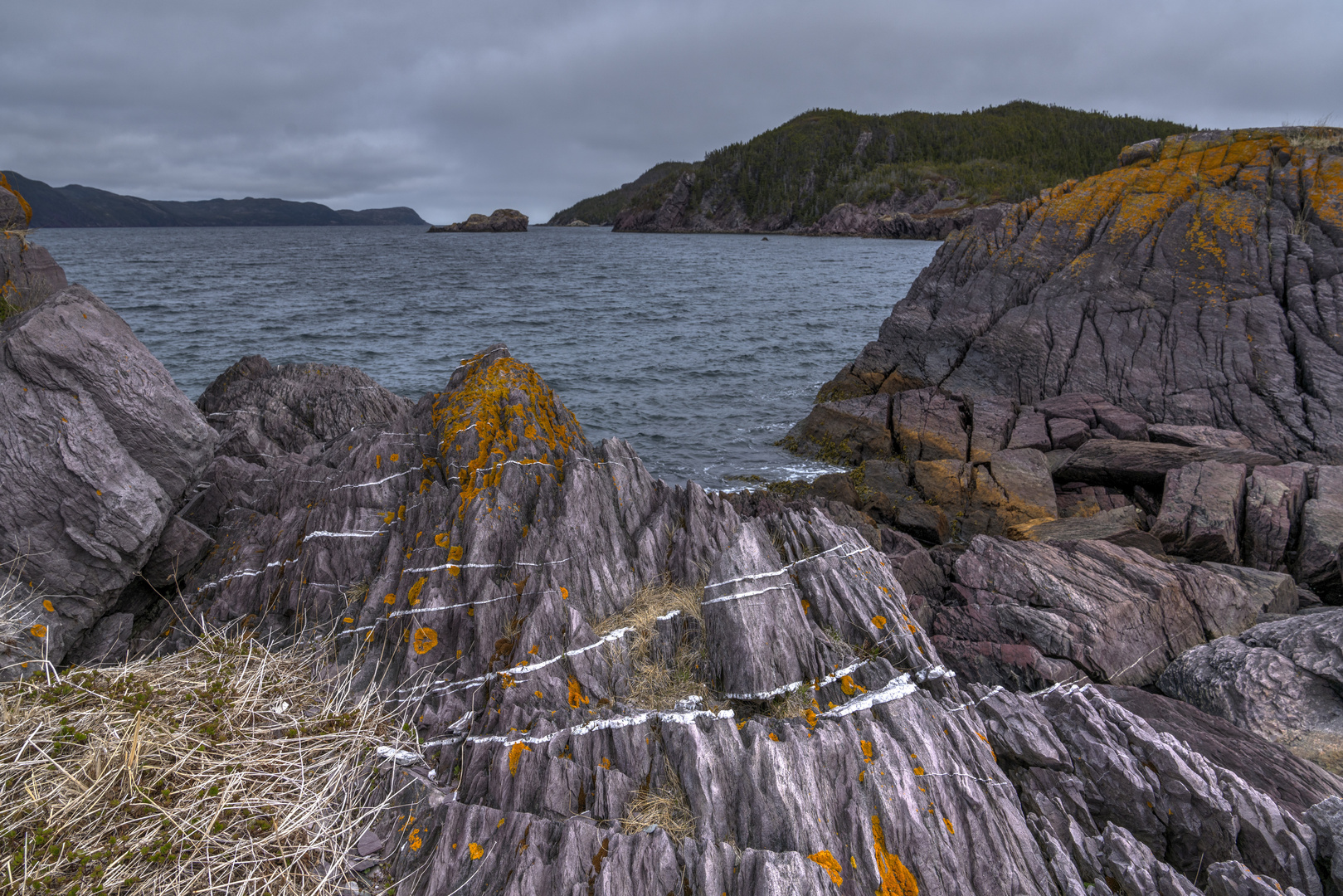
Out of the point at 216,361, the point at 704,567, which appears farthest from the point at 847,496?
the point at 216,361

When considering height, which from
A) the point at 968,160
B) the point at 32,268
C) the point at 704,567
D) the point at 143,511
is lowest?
the point at 704,567

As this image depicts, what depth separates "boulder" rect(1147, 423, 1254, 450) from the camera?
14.5 metres

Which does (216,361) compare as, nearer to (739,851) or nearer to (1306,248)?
(739,851)

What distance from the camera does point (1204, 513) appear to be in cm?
1105

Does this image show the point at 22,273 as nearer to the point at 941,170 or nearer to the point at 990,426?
the point at 990,426

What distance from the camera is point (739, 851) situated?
4.46m

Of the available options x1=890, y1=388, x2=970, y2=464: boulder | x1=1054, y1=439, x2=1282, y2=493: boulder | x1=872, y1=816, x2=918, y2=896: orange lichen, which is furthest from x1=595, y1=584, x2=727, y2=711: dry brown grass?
x1=890, y1=388, x2=970, y2=464: boulder

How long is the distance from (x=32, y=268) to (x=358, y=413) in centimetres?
597

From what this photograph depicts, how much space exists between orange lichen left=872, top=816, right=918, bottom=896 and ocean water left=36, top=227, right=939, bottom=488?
1374 cm

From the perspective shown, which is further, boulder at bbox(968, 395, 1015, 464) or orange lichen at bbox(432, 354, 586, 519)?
boulder at bbox(968, 395, 1015, 464)

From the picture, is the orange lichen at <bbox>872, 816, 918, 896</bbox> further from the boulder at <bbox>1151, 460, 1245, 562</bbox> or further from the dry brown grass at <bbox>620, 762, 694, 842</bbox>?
the boulder at <bbox>1151, 460, 1245, 562</bbox>

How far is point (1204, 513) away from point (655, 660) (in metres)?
10.6

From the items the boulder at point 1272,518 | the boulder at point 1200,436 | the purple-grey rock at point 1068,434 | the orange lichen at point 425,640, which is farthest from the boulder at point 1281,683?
the purple-grey rock at point 1068,434

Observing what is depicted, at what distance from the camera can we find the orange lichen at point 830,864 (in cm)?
422
